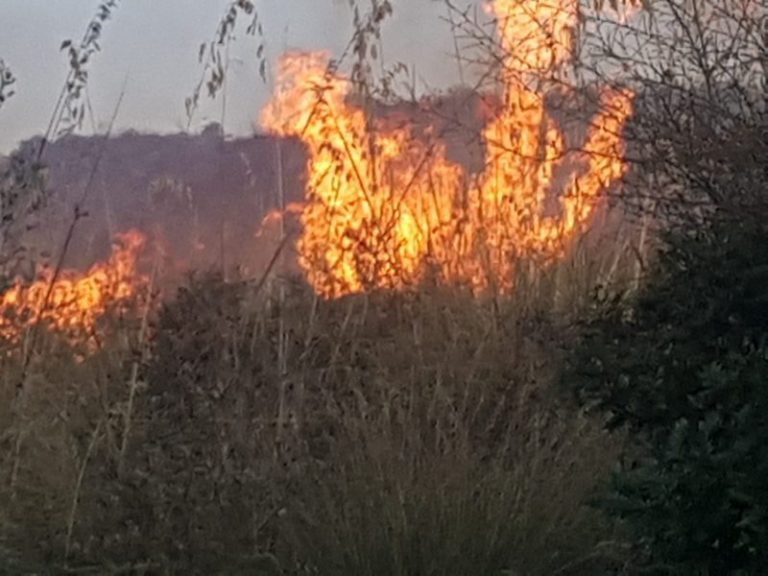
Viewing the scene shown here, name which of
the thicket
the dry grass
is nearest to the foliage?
the thicket

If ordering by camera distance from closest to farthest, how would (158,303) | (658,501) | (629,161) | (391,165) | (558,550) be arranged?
(658,501) < (558,550) < (629,161) < (158,303) < (391,165)

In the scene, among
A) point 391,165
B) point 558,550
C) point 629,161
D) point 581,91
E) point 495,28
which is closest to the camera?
point 558,550

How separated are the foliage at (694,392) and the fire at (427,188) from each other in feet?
6.07

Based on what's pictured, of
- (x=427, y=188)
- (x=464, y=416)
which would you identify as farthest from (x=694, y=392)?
(x=427, y=188)

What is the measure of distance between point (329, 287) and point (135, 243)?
4.77ft

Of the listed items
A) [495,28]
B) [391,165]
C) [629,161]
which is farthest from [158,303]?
[629,161]

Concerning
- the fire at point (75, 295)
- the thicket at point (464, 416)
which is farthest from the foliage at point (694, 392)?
the fire at point (75, 295)

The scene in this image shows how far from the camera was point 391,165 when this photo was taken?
8.04m

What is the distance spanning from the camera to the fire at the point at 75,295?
6949 millimetres

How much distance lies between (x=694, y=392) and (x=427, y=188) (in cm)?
374

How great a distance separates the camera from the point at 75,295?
7449mm

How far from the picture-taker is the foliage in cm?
375

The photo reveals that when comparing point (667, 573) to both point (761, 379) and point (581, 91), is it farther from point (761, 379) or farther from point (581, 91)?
point (581, 91)

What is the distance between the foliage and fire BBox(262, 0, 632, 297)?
72.8 inches
